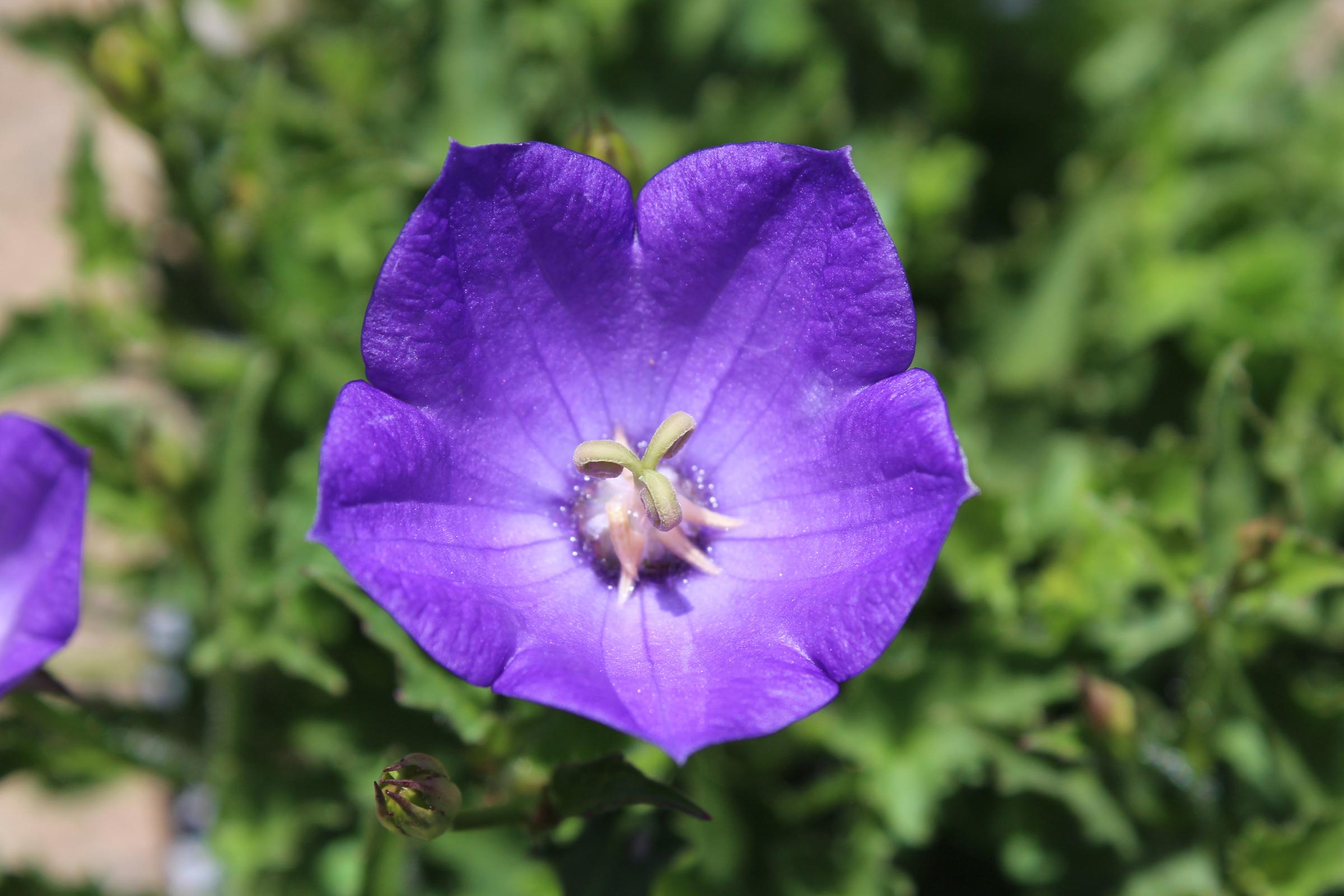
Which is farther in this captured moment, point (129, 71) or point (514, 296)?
point (129, 71)

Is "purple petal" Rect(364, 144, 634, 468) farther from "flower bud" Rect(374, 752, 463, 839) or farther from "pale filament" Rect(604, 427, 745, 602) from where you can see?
"flower bud" Rect(374, 752, 463, 839)

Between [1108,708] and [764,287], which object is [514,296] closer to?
[764,287]

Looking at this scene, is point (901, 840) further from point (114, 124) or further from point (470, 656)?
point (114, 124)

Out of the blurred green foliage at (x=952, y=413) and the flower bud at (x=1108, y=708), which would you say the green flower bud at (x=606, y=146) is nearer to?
the blurred green foliage at (x=952, y=413)

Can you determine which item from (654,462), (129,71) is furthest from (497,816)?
(129,71)

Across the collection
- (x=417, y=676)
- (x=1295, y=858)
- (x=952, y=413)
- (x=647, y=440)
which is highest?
(x=952, y=413)

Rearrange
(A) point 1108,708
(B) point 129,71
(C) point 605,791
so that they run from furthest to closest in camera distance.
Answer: (B) point 129,71 < (A) point 1108,708 < (C) point 605,791

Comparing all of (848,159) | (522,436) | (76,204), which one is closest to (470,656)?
(522,436)

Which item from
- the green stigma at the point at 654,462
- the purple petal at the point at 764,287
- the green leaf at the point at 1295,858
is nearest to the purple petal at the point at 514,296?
the purple petal at the point at 764,287
